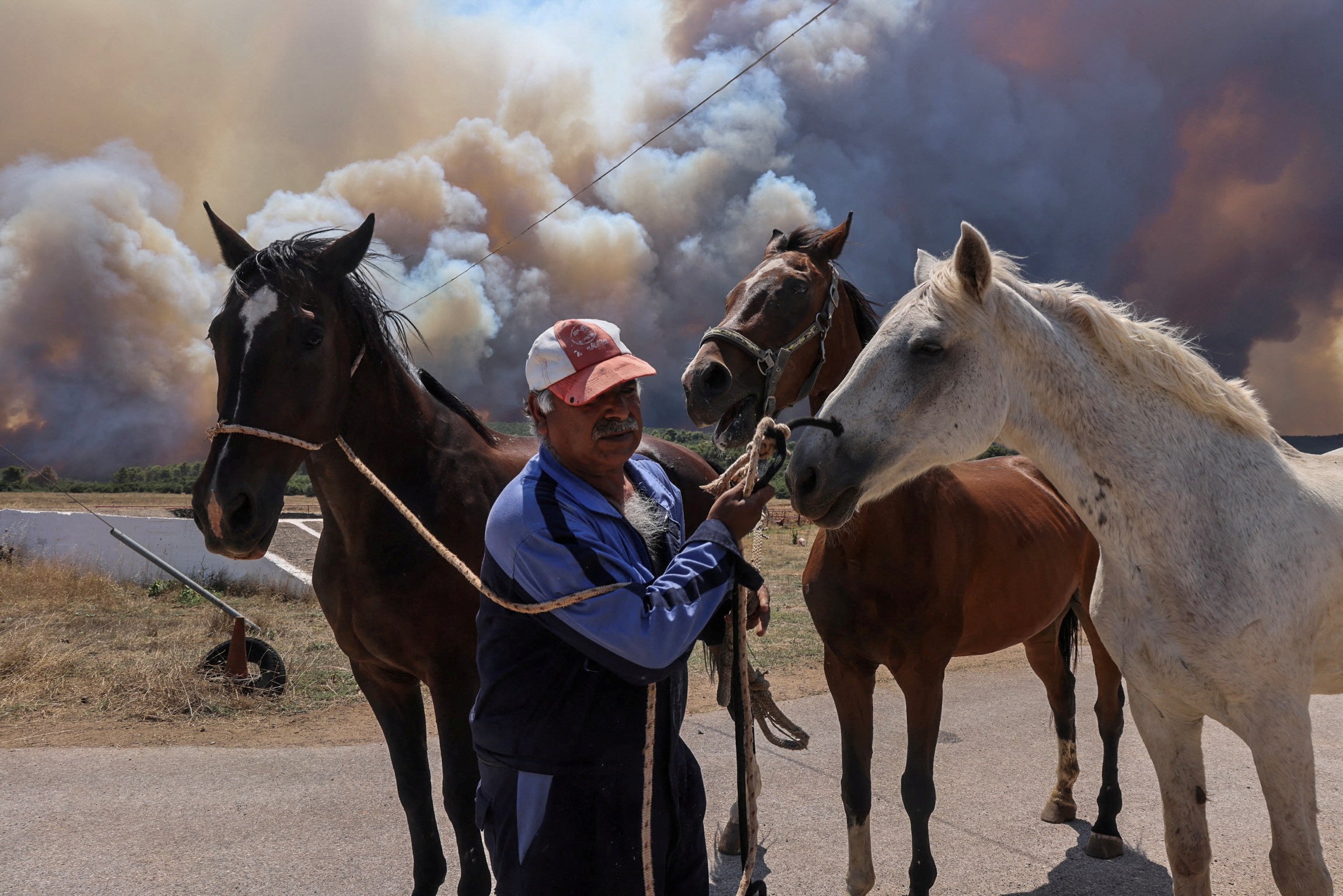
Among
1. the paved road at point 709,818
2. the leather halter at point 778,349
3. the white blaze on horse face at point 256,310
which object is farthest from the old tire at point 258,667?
the leather halter at point 778,349

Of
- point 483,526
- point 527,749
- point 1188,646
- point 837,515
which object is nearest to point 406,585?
point 483,526

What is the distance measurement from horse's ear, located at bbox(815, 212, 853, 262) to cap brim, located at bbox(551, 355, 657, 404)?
6.53 feet

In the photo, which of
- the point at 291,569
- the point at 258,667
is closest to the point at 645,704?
the point at 258,667

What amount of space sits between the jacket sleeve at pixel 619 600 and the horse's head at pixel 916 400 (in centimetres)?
63

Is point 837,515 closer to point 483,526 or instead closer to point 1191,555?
point 1191,555

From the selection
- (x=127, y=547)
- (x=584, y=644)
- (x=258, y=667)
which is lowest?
(x=258, y=667)

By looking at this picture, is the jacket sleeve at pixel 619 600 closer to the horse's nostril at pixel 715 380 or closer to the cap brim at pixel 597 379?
the cap brim at pixel 597 379

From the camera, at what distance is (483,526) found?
3.01 m

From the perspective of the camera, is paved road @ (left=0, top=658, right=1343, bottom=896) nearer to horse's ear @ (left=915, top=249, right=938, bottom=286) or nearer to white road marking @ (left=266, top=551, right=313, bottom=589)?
horse's ear @ (left=915, top=249, right=938, bottom=286)

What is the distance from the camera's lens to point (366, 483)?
9.47 ft

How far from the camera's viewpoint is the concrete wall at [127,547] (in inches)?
460

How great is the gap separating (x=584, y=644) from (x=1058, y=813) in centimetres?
402

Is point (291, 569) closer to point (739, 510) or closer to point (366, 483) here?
point (366, 483)

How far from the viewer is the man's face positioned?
177cm
